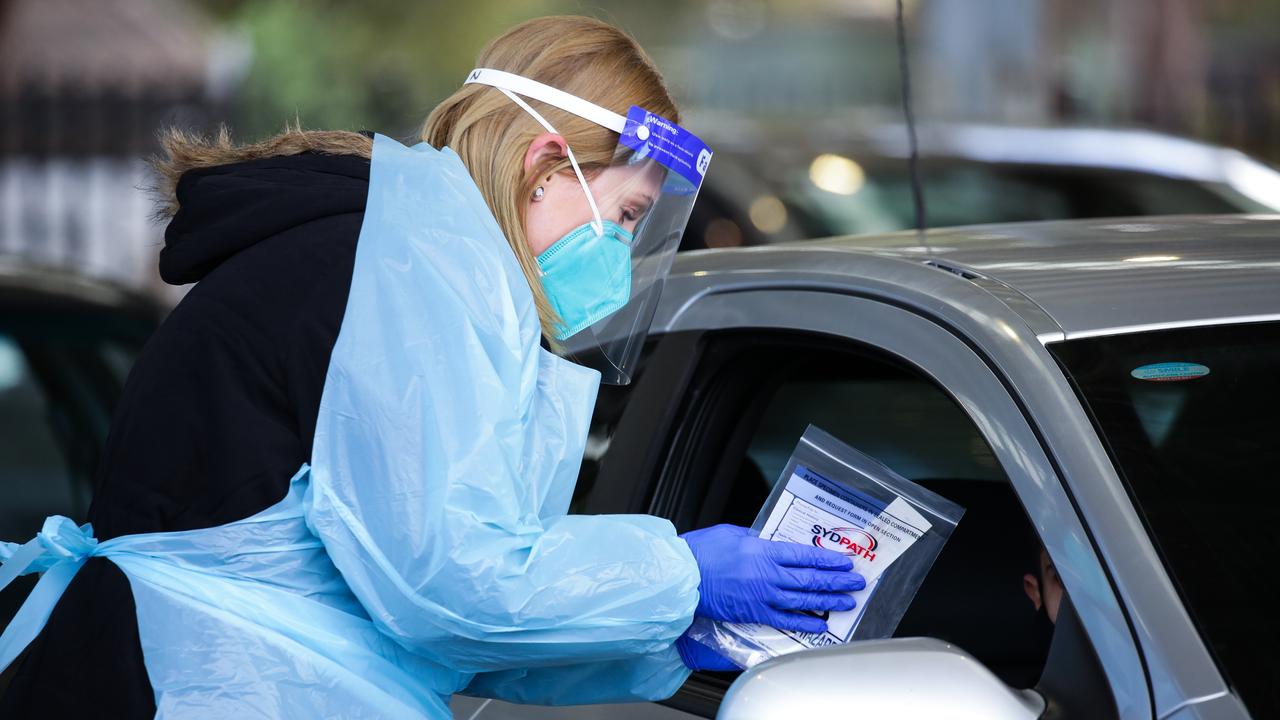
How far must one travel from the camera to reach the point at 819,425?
90.1 inches

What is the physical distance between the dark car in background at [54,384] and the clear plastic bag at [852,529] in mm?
2552

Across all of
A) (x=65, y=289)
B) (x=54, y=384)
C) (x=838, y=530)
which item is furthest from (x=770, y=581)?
(x=65, y=289)

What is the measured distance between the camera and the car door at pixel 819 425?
2051 mm

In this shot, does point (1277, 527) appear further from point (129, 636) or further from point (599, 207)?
point (129, 636)

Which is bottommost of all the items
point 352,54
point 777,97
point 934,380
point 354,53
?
point 934,380

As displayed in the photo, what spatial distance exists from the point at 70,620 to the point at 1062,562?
45.2 inches

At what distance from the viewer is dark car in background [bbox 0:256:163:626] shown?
4064mm

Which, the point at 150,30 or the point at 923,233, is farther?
the point at 150,30

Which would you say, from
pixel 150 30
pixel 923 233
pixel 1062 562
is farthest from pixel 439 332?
pixel 150 30

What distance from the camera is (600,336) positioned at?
219 centimetres

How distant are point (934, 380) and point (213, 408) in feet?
2.85

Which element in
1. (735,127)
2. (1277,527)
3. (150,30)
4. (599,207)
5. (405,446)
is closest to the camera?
(405,446)

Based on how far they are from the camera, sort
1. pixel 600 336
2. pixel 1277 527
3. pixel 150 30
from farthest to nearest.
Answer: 1. pixel 150 30
2. pixel 600 336
3. pixel 1277 527

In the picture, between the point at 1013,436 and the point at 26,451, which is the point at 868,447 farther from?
the point at 26,451
